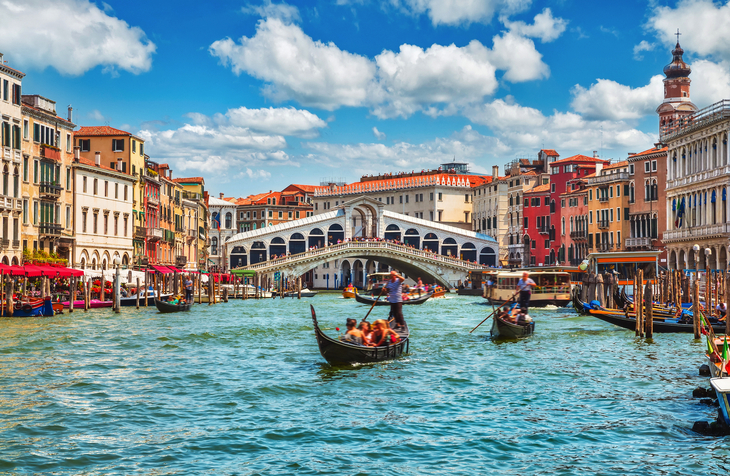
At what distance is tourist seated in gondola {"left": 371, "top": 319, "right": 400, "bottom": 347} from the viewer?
15266 mm

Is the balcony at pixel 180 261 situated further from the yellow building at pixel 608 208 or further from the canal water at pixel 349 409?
the canal water at pixel 349 409

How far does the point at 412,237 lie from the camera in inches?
2434

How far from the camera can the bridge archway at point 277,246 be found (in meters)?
59.5

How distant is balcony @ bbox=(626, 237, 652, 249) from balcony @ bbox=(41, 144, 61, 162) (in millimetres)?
28989

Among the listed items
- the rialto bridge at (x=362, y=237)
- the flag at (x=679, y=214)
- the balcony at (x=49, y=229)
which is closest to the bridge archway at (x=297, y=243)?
the rialto bridge at (x=362, y=237)

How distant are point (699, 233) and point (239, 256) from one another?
30.8 m

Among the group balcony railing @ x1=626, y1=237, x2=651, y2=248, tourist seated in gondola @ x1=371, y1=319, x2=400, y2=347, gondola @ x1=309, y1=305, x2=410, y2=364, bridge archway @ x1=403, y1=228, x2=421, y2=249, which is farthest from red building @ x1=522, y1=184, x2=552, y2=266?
gondola @ x1=309, y1=305, x2=410, y2=364

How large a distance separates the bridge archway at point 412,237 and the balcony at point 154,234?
64.4 feet

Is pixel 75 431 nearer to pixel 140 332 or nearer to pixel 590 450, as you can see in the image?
pixel 590 450

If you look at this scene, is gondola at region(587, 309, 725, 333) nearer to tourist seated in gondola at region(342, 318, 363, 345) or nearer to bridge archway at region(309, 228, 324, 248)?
tourist seated in gondola at region(342, 318, 363, 345)

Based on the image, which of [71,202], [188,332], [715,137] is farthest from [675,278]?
[71,202]

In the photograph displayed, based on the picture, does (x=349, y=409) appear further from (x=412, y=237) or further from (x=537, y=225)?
(x=412, y=237)

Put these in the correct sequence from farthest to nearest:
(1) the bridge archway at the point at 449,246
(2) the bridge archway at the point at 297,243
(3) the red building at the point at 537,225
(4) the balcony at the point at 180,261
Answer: (1) the bridge archway at the point at 449,246 < (2) the bridge archway at the point at 297,243 < (3) the red building at the point at 537,225 < (4) the balcony at the point at 180,261

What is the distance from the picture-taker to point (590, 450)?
930cm
